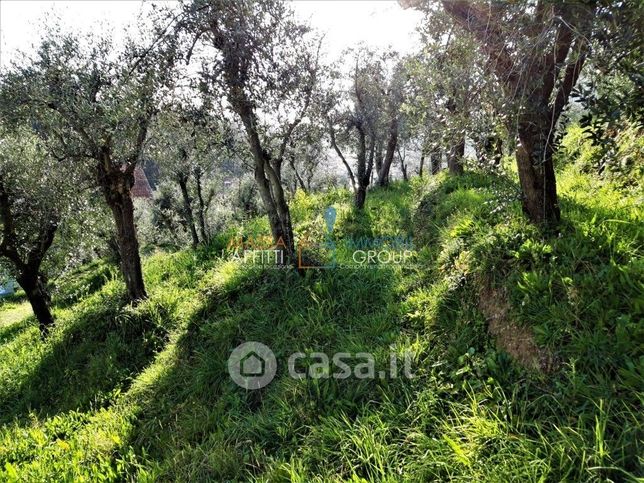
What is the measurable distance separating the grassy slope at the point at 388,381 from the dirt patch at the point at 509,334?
0.08 m

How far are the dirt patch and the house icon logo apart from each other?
10.0 feet

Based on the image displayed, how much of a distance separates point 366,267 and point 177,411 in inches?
158

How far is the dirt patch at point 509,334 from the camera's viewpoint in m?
3.44

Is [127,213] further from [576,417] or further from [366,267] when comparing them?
[576,417]

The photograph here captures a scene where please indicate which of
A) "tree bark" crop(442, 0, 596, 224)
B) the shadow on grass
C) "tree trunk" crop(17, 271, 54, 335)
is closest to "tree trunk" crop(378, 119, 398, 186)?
the shadow on grass

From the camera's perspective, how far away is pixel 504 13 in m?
3.31

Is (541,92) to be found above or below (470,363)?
above

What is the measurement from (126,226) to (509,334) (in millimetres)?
8309

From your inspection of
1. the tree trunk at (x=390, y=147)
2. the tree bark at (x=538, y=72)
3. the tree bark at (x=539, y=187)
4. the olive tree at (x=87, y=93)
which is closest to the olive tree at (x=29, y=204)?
the olive tree at (x=87, y=93)

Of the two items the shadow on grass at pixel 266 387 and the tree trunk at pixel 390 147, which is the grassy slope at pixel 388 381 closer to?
the shadow on grass at pixel 266 387

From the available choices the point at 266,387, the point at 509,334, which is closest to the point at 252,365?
the point at 266,387

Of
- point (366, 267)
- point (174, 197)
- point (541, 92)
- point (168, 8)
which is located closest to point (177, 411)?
point (366, 267)

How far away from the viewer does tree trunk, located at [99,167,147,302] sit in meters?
8.19

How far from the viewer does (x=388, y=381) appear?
415cm
